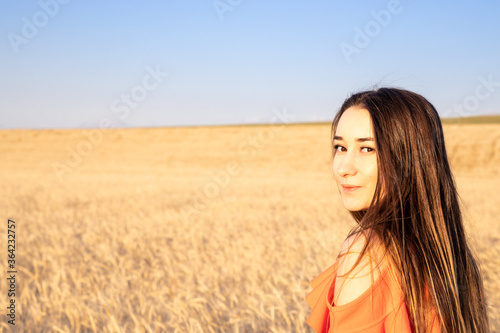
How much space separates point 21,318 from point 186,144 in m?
33.7

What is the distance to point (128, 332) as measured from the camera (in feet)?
9.22

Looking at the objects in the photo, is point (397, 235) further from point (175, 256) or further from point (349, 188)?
point (175, 256)

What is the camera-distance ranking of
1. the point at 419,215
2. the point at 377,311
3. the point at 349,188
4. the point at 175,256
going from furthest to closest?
the point at 175,256 → the point at 349,188 → the point at 419,215 → the point at 377,311

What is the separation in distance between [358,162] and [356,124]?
0.13m

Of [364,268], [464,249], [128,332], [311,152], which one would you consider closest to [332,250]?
[128,332]

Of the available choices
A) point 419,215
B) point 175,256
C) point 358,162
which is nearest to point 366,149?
point 358,162

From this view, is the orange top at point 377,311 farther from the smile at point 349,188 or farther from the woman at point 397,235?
the smile at point 349,188

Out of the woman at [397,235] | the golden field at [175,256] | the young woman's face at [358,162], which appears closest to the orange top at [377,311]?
the woman at [397,235]

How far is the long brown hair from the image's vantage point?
117 centimetres

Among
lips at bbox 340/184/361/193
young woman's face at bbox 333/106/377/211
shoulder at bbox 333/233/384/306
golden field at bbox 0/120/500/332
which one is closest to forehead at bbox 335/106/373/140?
young woman's face at bbox 333/106/377/211

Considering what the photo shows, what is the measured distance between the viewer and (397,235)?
1.17m

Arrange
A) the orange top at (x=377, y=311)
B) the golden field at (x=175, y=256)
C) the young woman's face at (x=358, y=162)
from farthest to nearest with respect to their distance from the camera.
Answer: the golden field at (x=175, y=256) < the young woman's face at (x=358, y=162) < the orange top at (x=377, y=311)

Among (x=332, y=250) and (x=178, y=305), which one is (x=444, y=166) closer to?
(x=178, y=305)

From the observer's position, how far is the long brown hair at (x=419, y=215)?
3.82 feet
